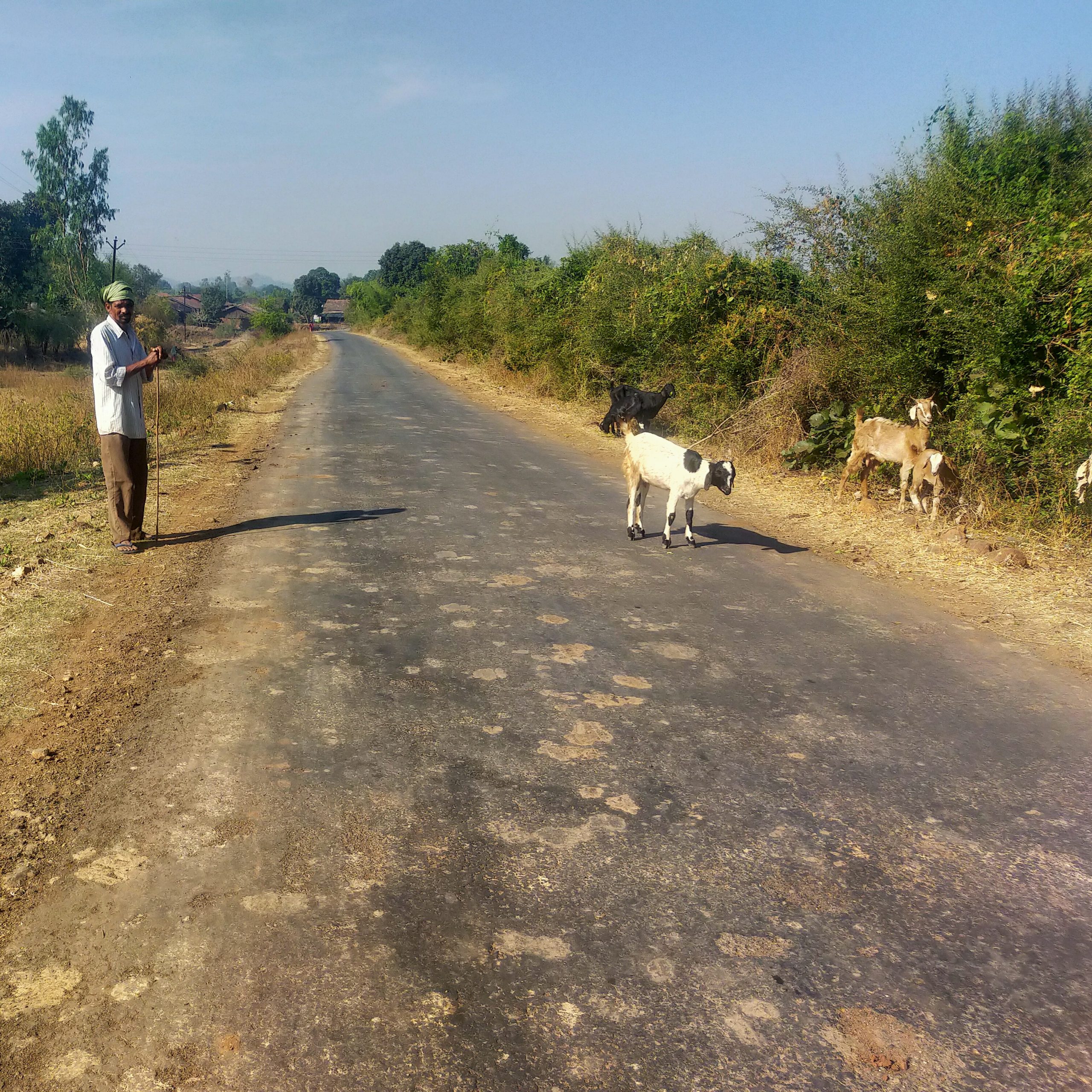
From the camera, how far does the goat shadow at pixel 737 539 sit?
326 inches

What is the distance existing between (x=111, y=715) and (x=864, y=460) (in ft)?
27.6

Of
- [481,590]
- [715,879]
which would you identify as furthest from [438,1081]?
[481,590]

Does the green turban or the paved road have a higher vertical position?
the green turban

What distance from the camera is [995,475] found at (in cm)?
917

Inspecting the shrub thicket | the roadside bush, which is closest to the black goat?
the shrub thicket

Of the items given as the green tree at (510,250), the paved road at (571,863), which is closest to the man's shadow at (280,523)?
the paved road at (571,863)

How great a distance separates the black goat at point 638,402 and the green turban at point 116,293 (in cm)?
825

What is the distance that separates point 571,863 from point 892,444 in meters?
7.58

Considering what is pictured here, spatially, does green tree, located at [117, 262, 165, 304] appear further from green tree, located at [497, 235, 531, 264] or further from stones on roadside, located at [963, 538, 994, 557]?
stones on roadside, located at [963, 538, 994, 557]

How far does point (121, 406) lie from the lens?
23.4 feet

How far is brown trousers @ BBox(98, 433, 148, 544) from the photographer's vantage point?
715 cm

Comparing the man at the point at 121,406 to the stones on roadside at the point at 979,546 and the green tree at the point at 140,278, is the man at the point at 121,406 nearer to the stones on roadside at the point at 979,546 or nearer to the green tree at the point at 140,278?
the stones on roadside at the point at 979,546

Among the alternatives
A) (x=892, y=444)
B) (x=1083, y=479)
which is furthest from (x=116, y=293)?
(x=1083, y=479)

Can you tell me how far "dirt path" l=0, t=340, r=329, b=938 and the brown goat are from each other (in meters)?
7.17
